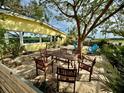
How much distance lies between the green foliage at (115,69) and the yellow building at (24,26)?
12005 millimetres

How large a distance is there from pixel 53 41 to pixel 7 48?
34.4 ft

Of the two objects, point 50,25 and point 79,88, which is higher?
point 50,25

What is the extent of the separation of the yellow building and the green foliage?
473 inches

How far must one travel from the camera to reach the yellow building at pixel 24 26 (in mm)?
14726

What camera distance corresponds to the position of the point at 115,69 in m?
1.89

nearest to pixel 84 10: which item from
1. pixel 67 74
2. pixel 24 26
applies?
pixel 24 26

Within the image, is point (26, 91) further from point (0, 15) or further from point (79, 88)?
point (0, 15)

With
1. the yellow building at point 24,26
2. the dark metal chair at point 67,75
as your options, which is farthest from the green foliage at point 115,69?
the yellow building at point 24,26

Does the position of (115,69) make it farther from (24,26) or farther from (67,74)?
(24,26)

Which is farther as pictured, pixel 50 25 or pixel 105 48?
pixel 50 25

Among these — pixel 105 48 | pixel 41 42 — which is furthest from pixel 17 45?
pixel 105 48

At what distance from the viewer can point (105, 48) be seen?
2.04 metres

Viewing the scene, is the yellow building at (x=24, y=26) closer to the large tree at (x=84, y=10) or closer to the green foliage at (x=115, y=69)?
the large tree at (x=84, y=10)

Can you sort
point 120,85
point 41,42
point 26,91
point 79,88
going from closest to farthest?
point 120,85 < point 26,91 < point 79,88 < point 41,42
